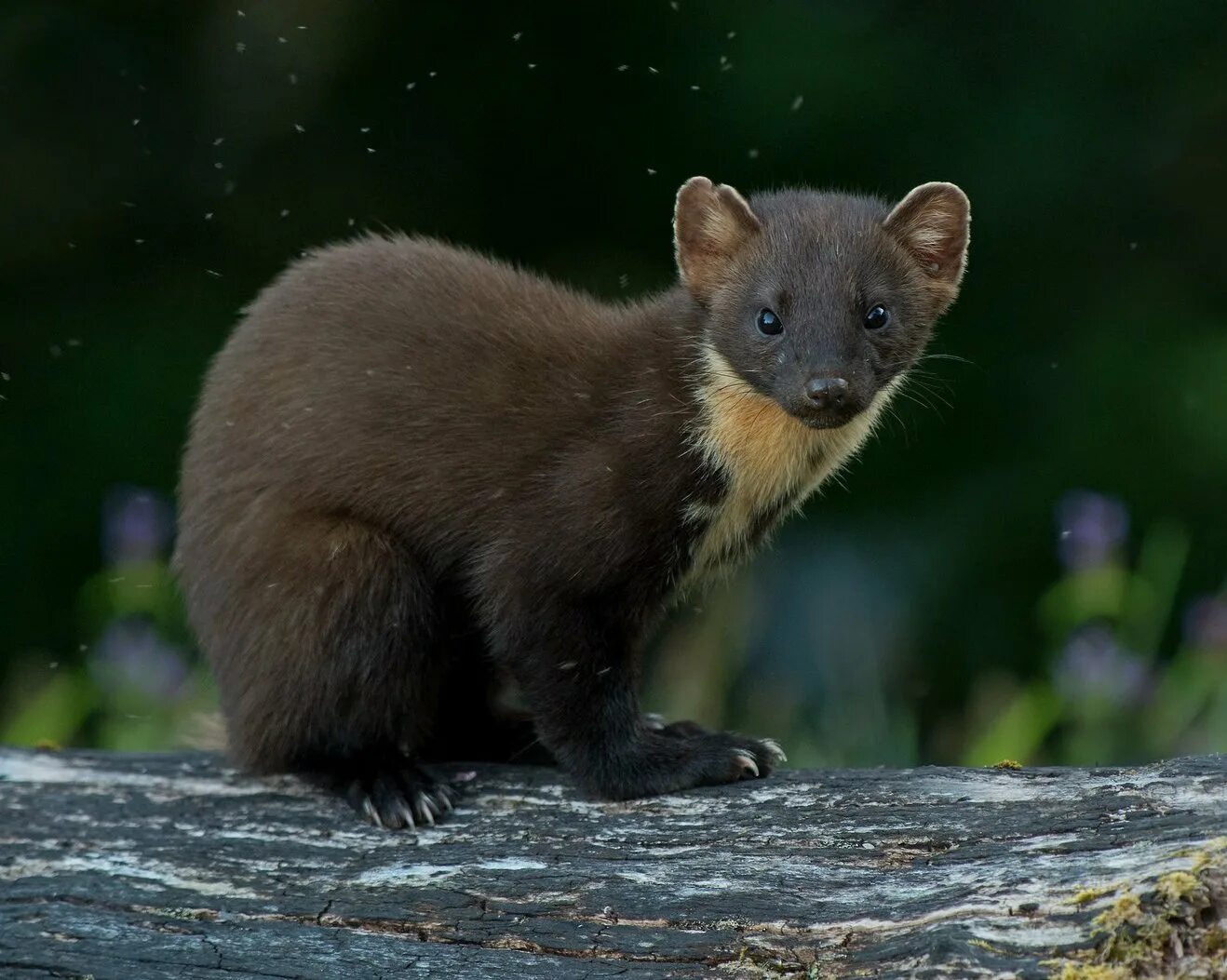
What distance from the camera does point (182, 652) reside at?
7062mm

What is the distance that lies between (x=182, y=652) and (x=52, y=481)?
1.82 metres

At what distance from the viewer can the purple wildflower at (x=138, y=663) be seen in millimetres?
6770

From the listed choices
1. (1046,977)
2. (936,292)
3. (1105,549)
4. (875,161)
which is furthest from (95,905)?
(875,161)

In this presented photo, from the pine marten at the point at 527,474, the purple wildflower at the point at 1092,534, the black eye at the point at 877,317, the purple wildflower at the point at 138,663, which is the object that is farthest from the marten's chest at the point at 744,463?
the purple wildflower at the point at 138,663

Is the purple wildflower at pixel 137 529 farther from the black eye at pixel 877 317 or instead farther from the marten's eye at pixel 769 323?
the black eye at pixel 877 317

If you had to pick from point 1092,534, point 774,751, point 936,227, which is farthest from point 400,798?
point 1092,534

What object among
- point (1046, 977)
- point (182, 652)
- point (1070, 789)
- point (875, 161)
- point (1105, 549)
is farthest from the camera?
point (875, 161)

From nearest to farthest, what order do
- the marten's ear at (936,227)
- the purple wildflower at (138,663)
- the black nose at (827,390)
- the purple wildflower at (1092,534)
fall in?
the black nose at (827,390), the marten's ear at (936,227), the purple wildflower at (1092,534), the purple wildflower at (138,663)

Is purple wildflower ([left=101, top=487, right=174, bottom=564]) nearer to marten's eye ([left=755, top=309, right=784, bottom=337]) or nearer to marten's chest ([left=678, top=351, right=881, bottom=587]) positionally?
marten's chest ([left=678, top=351, right=881, bottom=587])

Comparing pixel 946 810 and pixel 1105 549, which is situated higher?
pixel 1105 549

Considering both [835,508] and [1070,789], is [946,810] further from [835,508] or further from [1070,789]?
[835,508]

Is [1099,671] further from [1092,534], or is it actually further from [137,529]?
[137,529]

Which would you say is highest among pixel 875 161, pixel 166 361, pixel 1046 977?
pixel 875 161

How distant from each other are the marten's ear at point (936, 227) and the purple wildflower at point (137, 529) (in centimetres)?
326
